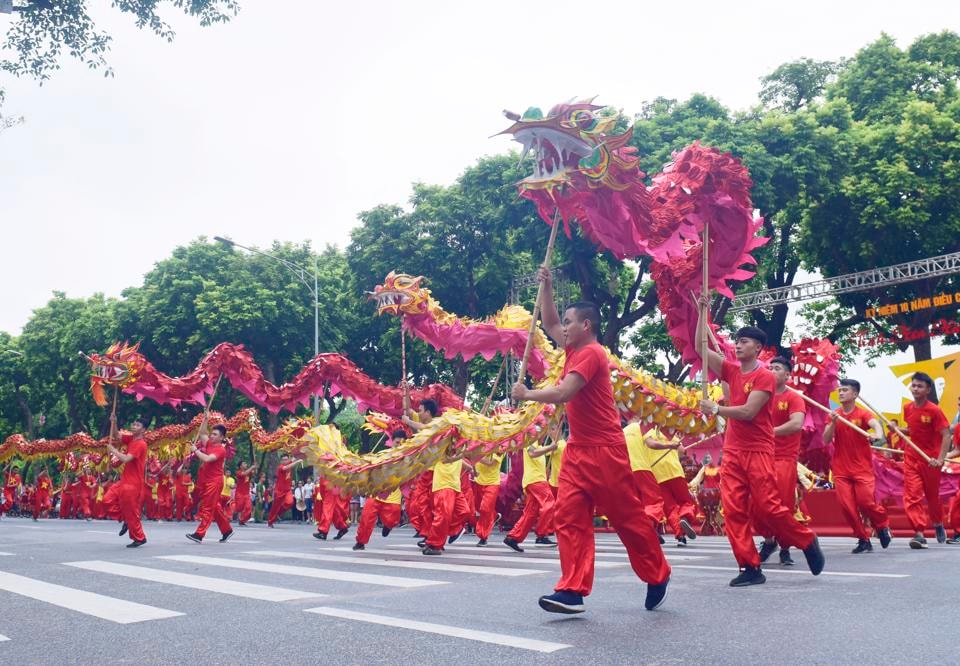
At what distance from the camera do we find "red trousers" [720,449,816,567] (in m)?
6.31

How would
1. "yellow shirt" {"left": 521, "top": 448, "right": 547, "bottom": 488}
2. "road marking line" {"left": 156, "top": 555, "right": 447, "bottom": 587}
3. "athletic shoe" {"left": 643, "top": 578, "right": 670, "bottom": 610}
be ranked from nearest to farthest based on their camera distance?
"athletic shoe" {"left": 643, "top": 578, "right": 670, "bottom": 610} → "road marking line" {"left": 156, "top": 555, "right": 447, "bottom": 587} → "yellow shirt" {"left": 521, "top": 448, "right": 547, "bottom": 488}

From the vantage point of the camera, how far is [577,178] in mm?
7527

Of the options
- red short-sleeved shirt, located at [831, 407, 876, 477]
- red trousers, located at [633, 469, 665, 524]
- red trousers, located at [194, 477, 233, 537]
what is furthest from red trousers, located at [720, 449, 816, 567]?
red trousers, located at [194, 477, 233, 537]

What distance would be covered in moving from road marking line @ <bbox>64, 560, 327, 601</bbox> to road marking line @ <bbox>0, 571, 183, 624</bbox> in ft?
2.25

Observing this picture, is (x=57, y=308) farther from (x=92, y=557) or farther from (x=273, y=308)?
(x=92, y=557)

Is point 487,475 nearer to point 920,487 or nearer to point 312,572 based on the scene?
point 312,572

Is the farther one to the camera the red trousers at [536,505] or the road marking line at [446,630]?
the red trousers at [536,505]

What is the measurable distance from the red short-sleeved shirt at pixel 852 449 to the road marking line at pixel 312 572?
193 inches

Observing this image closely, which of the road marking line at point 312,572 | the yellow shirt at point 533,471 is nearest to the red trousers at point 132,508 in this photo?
the road marking line at point 312,572

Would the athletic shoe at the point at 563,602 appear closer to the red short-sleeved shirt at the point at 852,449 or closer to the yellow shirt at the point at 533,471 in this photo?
the red short-sleeved shirt at the point at 852,449

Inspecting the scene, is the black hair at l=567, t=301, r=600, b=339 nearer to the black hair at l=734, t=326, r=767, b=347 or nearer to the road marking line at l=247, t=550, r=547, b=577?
the black hair at l=734, t=326, r=767, b=347

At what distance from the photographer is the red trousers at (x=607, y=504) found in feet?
16.7

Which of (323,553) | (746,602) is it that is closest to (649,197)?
(746,602)

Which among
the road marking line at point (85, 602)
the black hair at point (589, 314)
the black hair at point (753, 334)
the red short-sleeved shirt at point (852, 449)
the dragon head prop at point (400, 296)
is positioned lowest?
the road marking line at point (85, 602)
